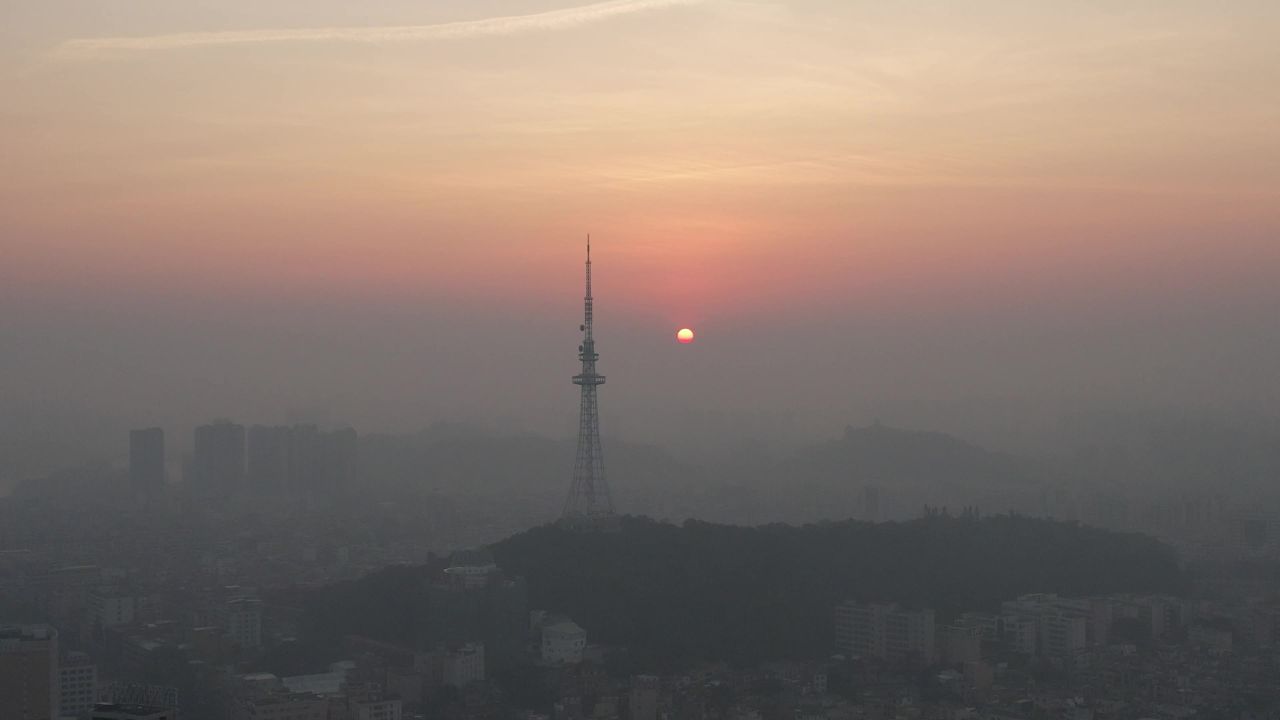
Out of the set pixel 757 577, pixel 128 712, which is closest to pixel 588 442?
pixel 757 577

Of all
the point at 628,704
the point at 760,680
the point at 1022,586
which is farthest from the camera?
the point at 1022,586

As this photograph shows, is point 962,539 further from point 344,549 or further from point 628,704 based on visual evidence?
point 344,549

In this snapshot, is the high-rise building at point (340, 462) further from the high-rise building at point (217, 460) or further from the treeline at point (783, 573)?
the treeline at point (783, 573)

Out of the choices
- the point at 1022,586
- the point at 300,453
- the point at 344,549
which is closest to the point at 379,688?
the point at 1022,586

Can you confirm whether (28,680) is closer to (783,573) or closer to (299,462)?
(783,573)

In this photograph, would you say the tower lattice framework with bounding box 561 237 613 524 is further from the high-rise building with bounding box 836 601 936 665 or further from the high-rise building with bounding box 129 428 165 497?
the high-rise building with bounding box 129 428 165 497
